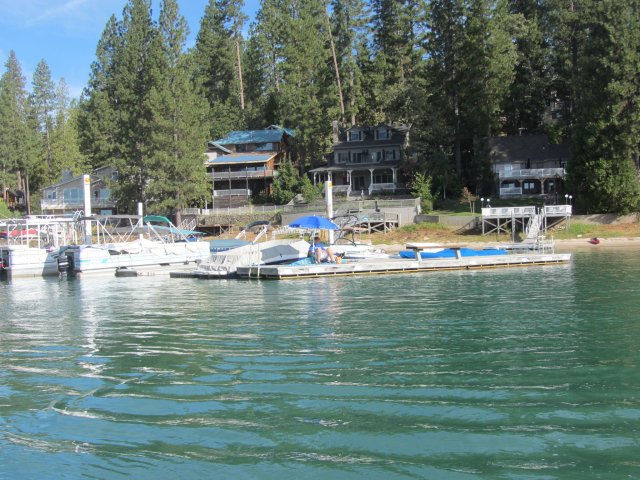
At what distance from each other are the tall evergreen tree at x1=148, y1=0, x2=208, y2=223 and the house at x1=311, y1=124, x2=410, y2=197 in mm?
13932

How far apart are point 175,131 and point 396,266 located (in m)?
36.5

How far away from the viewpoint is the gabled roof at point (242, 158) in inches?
2805

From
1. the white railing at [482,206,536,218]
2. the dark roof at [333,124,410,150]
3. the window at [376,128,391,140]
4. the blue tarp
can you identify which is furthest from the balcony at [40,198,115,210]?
the blue tarp

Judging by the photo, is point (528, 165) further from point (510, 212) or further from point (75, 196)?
point (75, 196)

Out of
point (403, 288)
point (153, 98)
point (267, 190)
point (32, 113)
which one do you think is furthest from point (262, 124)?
point (403, 288)

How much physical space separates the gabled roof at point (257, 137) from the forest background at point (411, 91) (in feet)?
12.4

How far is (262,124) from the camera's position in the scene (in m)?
84.1

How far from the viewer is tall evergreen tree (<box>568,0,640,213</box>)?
162ft

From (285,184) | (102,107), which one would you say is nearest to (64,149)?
(102,107)

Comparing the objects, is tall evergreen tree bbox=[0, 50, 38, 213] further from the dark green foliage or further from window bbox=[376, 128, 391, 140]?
window bbox=[376, 128, 391, 140]

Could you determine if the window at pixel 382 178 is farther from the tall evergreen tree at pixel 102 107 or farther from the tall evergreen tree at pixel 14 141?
the tall evergreen tree at pixel 14 141

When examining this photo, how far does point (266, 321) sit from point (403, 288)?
30.3 feet

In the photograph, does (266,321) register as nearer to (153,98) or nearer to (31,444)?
(31,444)

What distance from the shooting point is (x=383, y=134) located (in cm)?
6944
